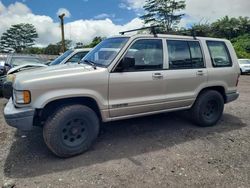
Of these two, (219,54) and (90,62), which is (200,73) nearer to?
(219,54)

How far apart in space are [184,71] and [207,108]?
1.21m

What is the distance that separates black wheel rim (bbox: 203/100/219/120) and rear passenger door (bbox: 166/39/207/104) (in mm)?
542

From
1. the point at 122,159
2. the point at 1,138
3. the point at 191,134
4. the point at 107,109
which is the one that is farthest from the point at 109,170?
the point at 1,138

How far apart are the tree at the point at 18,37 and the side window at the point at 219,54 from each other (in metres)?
88.2

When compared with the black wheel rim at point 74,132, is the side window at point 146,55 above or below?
above

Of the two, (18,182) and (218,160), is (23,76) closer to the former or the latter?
(18,182)

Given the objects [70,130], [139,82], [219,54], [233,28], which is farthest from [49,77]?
[233,28]

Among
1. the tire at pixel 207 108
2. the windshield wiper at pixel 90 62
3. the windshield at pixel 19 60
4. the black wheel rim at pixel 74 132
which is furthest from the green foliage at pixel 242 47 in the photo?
the black wheel rim at pixel 74 132

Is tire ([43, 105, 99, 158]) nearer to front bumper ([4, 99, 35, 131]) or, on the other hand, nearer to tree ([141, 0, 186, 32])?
front bumper ([4, 99, 35, 131])

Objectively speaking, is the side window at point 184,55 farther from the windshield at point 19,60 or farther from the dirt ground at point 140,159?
the windshield at point 19,60

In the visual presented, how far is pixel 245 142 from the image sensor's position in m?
4.66

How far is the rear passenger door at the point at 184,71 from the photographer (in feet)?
15.6

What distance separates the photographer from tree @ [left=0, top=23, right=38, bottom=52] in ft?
278

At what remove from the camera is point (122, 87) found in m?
4.17
